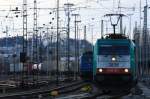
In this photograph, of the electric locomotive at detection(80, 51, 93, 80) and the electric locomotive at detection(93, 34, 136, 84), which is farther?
the electric locomotive at detection(80, 51, 93, 80)

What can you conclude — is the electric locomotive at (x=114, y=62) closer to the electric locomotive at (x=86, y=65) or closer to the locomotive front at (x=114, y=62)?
the locomotive front at (x=114, y=62)

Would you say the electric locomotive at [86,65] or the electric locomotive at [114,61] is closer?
the electric locomotive at [114,61]

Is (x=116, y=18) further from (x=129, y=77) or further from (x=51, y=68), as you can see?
(x=51, y=68)

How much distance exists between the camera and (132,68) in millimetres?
34312

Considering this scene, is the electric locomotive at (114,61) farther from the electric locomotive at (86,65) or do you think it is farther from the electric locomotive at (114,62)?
the electric locomotive at (86,65)

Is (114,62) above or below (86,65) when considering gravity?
above

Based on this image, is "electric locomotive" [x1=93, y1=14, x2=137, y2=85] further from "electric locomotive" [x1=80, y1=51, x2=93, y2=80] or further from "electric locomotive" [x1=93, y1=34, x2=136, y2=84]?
"electric locomotive" [x1=80, y1=51, x2=93, y2=80]

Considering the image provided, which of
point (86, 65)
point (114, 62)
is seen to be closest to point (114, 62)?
point (114, 62)

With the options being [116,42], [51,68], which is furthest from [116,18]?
[51,68]

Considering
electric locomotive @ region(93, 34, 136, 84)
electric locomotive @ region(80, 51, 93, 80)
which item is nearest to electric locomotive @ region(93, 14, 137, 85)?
electric locomotive @ region(93, 34, 136, 84)

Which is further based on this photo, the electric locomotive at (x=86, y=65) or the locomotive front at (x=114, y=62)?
the electric locomotive at (x=86, y=65)

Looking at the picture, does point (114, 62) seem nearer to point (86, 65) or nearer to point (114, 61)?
point (114, 61)

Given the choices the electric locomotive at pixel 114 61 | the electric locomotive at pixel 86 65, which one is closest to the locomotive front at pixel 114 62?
the electric locomotive at pixel 114 61

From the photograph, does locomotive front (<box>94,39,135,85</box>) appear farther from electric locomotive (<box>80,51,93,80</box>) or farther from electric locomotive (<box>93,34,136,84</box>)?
electric locomotive (<box>80,51,93,80</box>)
